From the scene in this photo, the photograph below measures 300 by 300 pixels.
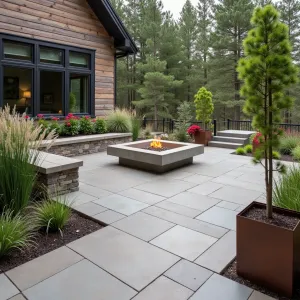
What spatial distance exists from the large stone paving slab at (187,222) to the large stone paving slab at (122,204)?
16cm

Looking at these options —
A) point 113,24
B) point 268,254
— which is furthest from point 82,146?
point 268,254

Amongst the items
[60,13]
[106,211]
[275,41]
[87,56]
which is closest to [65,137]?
[87,56]

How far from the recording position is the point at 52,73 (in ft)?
27.3

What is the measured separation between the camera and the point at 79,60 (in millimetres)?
8875

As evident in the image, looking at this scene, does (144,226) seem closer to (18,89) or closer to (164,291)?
(164,291)

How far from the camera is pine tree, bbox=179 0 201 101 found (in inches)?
875

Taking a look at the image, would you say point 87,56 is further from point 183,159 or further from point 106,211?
point 106,211

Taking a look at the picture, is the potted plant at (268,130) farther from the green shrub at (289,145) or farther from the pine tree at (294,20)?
the pine tree at (294,20)

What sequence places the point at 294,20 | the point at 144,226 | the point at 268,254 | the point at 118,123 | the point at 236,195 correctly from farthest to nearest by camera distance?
the point at 294,20 < the point at 118,123 < the point at 236,195 < the point at 144,226 < the point at 268,254

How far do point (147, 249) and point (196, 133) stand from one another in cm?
710

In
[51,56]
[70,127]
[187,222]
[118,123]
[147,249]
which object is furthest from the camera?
[118,123]

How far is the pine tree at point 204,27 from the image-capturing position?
2158cm

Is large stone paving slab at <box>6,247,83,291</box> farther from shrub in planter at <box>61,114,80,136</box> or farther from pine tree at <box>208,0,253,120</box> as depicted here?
pine tree at <box>208,0,253,120</box>

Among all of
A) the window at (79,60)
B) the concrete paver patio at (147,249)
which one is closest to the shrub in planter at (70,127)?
the window at (79,60)
